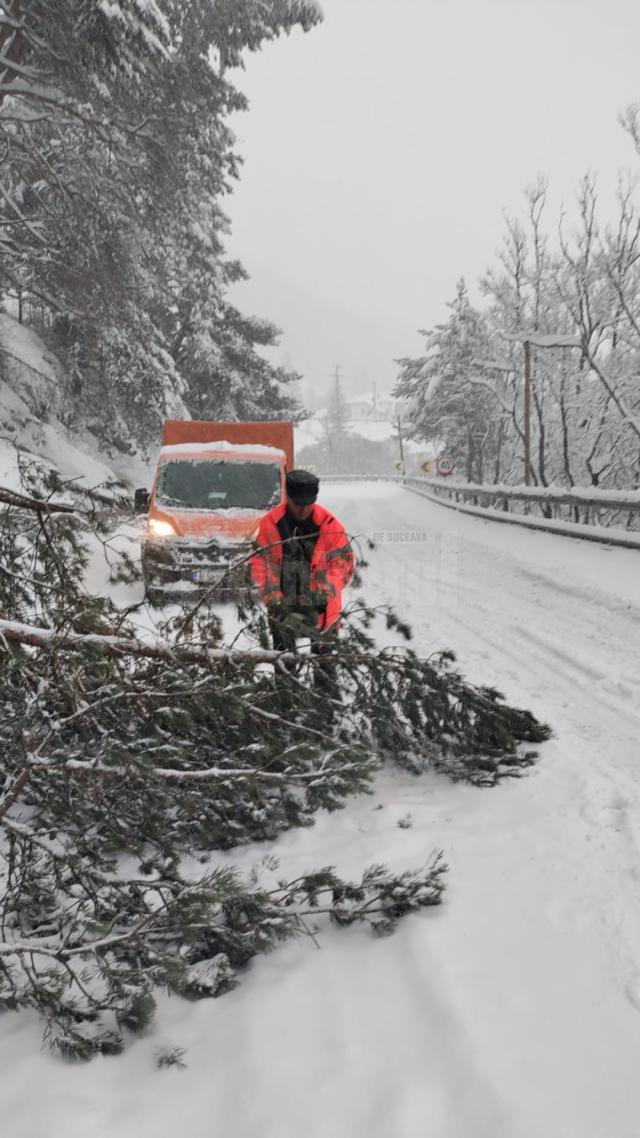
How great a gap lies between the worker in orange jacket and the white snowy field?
1.10 metres

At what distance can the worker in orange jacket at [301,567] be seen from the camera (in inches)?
157

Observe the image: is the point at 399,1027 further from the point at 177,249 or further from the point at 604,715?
the point at 177,249

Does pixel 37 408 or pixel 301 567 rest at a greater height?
pixel 37 408

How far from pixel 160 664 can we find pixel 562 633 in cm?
485

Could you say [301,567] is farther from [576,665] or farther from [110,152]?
[110,152]

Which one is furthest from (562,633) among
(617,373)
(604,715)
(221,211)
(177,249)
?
(221,211)

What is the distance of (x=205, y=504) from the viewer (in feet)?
30.2

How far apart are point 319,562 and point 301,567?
0.20 meters

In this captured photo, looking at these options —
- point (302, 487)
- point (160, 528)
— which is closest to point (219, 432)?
point (160, 528)

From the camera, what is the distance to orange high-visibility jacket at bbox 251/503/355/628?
4.11 m

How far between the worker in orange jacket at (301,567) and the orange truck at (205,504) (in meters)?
3.20

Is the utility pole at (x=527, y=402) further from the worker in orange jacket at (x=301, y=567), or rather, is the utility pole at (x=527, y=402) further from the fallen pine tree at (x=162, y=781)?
the fallen pine tree at (x=162, y=781)

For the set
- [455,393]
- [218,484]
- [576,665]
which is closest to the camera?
[576,665]

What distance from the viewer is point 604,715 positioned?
455 cm
